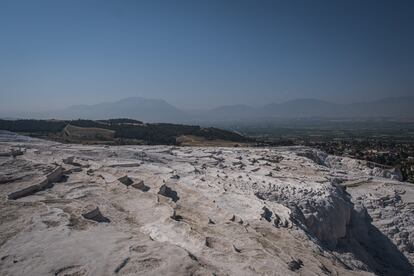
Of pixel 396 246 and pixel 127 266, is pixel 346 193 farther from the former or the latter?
pixel 127 266

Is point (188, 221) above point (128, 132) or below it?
below

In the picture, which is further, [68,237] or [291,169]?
[291,169]

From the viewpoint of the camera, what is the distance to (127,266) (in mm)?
8492

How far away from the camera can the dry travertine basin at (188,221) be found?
909 cm

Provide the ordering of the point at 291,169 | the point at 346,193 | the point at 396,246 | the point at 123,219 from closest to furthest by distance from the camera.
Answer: the point at 123,219 < the point at 396,246 < the point at 346,193 < the point at 291,169

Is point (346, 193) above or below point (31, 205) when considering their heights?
below

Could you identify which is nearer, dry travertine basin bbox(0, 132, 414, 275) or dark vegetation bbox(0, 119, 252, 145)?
dry travertine basin bbox(0, 132, 414, 275)

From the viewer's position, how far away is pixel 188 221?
13.5m

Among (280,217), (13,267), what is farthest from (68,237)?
(280,217)

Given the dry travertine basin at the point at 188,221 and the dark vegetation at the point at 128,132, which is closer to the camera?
the dry travertine basin at the point at 188,221

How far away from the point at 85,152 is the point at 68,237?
2105 centimetres

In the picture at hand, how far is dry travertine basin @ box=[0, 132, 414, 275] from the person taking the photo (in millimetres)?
9094

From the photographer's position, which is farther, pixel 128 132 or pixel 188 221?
pixel 128 132

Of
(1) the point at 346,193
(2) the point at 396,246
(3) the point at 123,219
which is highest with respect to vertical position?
(3) the point at 123,219
